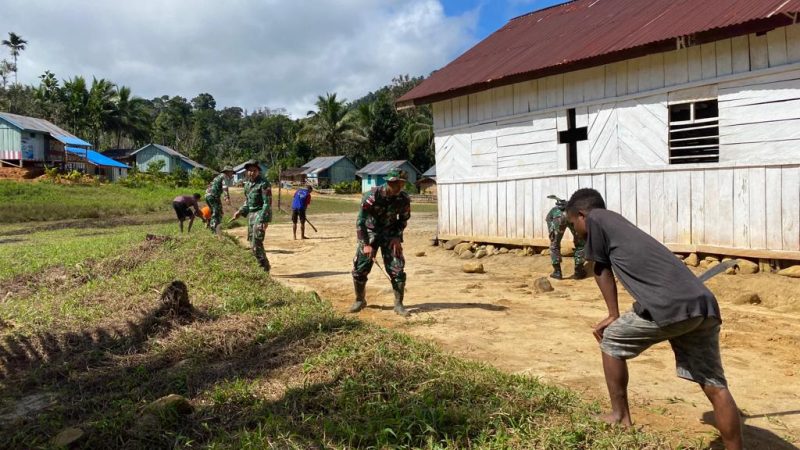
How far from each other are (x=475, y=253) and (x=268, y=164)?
61211 millimetres

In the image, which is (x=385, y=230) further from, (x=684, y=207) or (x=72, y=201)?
(x=72, y=201)

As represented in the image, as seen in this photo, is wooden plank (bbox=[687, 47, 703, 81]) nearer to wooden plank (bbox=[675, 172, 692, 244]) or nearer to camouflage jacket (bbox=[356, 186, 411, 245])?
wooden plank (bbox=[675, 172, 692, 244])

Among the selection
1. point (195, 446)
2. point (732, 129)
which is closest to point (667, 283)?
point (195, 446)

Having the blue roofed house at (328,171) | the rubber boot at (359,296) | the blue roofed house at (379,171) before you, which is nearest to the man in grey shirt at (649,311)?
the rubber boot at (359,296)

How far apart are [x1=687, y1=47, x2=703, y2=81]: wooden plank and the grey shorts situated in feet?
23.1

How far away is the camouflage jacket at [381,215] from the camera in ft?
21.8

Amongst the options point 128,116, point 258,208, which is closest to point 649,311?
point 258,208

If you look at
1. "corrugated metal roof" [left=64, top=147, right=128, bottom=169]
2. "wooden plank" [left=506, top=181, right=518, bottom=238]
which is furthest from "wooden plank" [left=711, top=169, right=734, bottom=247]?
"corrugated metal roof" [left=64, top=147, right=128, bottom=169]

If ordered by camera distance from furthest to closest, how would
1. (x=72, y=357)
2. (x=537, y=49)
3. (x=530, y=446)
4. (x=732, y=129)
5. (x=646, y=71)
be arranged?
(x=537, y=49) < (x=646, y=71) < (x=732, y=129) < (x=72, y=357) < (x=530, y=446)

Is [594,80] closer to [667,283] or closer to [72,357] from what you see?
[667,283]

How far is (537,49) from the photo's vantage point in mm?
12258

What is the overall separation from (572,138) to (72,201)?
83.5ft

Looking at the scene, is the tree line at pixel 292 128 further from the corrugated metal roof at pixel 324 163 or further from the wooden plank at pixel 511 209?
the wooden plank at pixel 511 209

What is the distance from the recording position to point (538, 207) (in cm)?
1141
